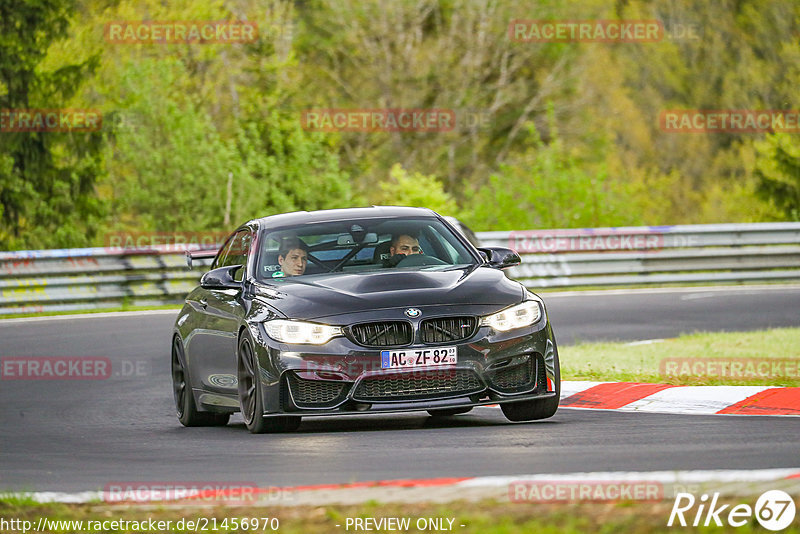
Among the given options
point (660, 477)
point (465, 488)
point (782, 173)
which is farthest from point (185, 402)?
point (782, 173)

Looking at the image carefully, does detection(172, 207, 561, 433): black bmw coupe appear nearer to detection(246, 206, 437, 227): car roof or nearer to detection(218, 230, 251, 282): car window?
detection(246, 206, 437, 227): car roof

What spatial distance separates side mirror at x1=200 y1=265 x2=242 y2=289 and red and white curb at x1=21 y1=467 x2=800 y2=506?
142 inches

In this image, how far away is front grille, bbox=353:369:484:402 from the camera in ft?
30.8

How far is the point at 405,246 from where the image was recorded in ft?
34.9

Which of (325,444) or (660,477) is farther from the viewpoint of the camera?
(325,444)

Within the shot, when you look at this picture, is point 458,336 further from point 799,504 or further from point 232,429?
point 799,504

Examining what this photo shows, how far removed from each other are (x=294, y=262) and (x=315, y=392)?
4.25ft


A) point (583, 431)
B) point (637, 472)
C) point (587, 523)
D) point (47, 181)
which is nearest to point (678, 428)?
point (583, 431)

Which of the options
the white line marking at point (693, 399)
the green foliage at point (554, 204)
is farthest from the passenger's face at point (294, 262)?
the green foliage at point (554, 204)

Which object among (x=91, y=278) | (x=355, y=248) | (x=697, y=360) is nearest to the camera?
(x=355, y=248)

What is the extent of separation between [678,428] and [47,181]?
2649cm

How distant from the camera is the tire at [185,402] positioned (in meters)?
11.4

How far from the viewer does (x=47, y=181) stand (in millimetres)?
33844

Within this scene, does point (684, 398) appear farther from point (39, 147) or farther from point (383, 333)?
point (39, 147)
